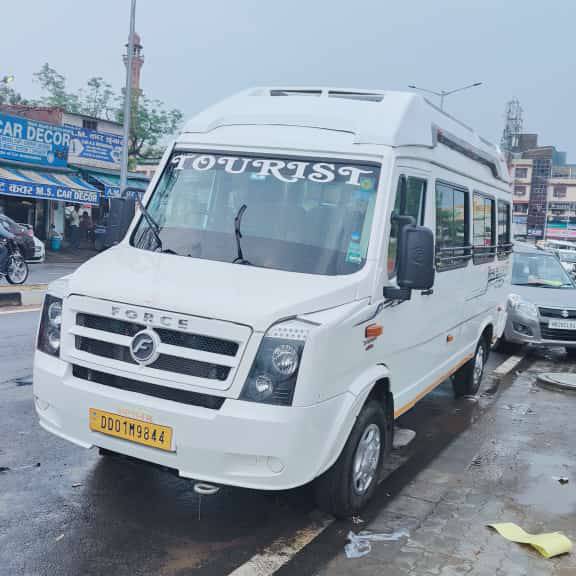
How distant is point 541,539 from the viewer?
4082 mm

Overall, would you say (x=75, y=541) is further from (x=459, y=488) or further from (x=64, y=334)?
(x=459, y=488)

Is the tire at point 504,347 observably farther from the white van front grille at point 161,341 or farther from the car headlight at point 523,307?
the white van front grille at point 161,341

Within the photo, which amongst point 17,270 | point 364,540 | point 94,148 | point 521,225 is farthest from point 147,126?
point 521,225

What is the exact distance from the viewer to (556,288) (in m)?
11.4

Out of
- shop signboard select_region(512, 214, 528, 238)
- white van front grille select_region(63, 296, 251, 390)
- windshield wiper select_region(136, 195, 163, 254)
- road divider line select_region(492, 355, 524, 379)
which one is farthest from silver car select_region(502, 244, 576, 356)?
shop signboard select_region(512, 214, 528, 238)

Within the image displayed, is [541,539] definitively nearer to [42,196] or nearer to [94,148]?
[42,196]

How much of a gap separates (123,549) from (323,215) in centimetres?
222

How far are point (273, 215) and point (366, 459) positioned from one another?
1632 millimetres

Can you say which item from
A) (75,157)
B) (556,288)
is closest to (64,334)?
(556,288)

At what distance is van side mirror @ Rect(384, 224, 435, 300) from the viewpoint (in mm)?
4113

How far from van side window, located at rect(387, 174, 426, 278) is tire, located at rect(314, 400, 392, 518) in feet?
3.01

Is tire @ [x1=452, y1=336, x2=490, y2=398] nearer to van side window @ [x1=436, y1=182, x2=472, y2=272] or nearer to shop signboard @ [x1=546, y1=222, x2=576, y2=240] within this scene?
van side window @ [x1=436, y1=182, x2=472, y2=272]

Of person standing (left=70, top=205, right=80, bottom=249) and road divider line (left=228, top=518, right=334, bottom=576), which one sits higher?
person standing (left=70, top=205, right=80, bottom=249)

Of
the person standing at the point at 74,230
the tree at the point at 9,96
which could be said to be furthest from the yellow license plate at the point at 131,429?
the tree at the point at 9,96
